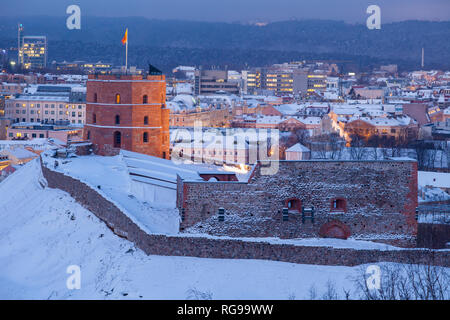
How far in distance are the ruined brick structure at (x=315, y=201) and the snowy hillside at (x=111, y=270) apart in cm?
309

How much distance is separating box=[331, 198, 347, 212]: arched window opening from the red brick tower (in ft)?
65.4

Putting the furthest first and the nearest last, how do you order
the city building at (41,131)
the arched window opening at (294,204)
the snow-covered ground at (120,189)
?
1. the city building at (41,131)
2. the arched window opening at (294,204)
3. the snow-covered ground at (120,189)

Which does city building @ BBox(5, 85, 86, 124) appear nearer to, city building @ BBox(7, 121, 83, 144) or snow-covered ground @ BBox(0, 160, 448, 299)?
city building @ BBox(7, 121, 83, 144)

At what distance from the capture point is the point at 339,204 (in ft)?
84.6

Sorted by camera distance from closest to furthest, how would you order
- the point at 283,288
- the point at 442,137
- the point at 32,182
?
the point at 283,288 → the point at 32,182 → the point at 442,137

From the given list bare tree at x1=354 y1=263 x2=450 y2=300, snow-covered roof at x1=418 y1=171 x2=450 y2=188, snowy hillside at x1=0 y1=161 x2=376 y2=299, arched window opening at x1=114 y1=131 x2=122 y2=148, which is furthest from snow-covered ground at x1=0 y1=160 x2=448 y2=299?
snow-covered roof at x1=418 y1=171 x2=450 y2=188

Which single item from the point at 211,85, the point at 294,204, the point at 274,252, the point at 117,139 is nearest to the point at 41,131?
the point at 117,139

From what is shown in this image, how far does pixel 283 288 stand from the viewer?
19625 mm

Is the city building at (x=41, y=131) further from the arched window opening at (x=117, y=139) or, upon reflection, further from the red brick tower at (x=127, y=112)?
the arched window opening at (x=117, y=139)

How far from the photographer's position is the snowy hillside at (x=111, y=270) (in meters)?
19.6

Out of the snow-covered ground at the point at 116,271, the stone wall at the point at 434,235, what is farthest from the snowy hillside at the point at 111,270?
the stone wall at the point at 434,235
